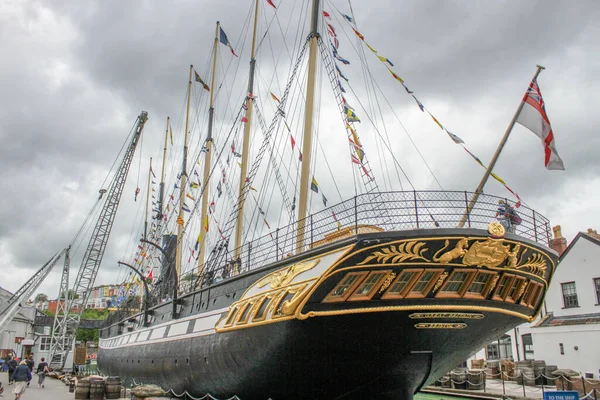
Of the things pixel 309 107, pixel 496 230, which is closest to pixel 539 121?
pixel 496 230

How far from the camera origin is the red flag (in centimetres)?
1141

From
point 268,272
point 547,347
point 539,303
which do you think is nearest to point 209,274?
point 268,272

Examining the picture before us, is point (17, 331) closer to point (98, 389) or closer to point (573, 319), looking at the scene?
point (98, 389)

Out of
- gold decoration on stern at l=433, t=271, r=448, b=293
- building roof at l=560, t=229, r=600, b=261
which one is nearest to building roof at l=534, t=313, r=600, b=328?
building roof at l=560, t=229, r=600, b=261

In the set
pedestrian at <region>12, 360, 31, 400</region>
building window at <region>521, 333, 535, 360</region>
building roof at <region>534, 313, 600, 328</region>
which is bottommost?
pedestrian at <region>12, 360, 31, 400</region>

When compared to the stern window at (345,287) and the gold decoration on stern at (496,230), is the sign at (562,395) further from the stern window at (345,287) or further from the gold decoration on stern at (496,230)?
the stern window at (345,287)

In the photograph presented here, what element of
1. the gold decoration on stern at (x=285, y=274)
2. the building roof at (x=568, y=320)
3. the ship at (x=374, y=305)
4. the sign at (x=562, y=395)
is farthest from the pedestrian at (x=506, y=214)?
the building roof at (x=568, y=320)

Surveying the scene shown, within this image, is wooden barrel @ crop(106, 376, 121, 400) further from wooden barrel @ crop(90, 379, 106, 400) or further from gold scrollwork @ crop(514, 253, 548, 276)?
gold scrollwork @ crop(514, 253, 548, 276)

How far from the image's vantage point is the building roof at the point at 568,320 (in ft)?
68.6

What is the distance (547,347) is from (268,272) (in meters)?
18.0

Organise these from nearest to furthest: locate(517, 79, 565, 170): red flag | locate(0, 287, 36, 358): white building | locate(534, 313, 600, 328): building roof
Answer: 1. locate(517, 79, 565, 170): red flag
2. locate(534, 313, 600, 328): building roof
3. locate(0, 287, 36, 358): white building

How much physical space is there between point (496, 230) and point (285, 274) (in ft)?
14.4

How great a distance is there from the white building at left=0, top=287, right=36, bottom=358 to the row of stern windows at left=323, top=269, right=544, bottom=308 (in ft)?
126

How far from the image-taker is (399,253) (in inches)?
356
